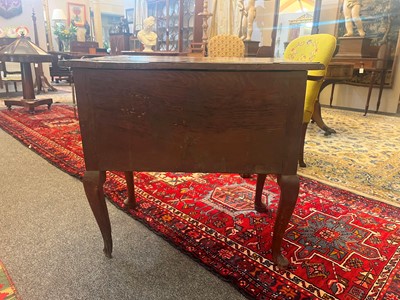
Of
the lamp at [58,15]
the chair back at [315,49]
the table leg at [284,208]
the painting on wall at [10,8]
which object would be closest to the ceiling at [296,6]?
the chair back at [315,49]

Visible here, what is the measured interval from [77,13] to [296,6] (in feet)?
24.7

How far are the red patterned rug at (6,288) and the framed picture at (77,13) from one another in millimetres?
10144

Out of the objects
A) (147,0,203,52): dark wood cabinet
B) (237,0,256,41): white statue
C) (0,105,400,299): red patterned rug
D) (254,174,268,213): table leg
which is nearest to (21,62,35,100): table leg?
(0,105,400,299): red patterned rug

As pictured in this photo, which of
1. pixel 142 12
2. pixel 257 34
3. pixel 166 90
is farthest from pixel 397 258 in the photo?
pixel 142 12

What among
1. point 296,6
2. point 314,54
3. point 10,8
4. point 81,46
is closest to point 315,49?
point 314,54

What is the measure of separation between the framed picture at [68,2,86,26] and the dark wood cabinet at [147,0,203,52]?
3.76 m

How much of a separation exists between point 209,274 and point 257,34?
18.1 ft

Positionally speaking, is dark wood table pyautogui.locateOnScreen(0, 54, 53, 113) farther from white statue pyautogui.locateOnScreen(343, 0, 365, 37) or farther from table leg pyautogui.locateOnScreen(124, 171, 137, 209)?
white statue pyautogui.locateOnScreen(343, 0, 365, 37)

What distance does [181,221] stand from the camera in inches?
60.3

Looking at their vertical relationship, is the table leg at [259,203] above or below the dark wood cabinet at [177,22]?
below

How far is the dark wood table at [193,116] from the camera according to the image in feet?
3.22

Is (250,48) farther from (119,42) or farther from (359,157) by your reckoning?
(119,42)

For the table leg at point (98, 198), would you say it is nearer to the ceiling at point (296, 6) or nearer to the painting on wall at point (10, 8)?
the ceiling at point (296, 6)

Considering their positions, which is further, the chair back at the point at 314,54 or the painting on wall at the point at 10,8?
the painting on wall at the point at 10,8
